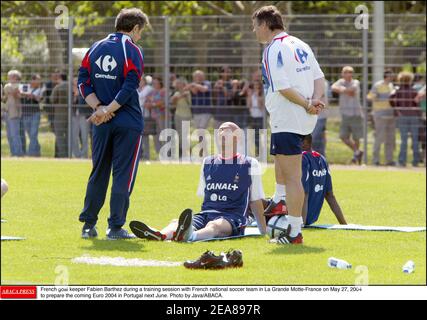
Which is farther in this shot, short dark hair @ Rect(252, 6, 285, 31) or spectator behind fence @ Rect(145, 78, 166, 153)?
spectator behind fence @ Rect(145, 78, 166, 153)

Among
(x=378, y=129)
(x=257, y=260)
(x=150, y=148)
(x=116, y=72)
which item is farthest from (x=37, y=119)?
(x=257, y=260)

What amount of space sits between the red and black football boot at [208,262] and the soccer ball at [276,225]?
2.13 m

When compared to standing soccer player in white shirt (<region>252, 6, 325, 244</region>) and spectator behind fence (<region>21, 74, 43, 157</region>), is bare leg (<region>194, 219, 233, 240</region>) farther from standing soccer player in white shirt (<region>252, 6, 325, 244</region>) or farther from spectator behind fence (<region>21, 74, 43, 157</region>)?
spectator behind fence (<region>21, 74, 43, 157</region>)

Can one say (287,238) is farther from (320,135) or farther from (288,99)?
(320,135)

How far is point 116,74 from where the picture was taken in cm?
1132

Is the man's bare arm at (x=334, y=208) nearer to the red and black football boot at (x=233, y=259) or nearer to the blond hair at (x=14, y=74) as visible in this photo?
the red and black football boot at (x=233, y=259)

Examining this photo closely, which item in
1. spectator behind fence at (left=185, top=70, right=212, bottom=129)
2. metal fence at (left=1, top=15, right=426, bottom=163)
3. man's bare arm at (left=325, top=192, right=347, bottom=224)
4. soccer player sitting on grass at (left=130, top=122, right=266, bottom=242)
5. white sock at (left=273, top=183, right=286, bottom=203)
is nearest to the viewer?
soccer player sitting on grass at (left=130, top=122, right=266, bottom=242)

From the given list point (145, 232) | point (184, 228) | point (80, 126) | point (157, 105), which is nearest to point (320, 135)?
point (157, 105)

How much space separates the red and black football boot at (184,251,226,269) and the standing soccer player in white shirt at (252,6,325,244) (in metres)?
1.84

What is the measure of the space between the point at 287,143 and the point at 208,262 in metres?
2.15

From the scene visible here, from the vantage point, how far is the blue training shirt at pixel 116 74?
11258 millimetres

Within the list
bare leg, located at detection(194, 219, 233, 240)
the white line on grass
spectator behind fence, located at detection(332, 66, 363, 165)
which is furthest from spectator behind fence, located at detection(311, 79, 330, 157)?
the white line on grass

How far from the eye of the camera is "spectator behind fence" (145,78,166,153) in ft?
87.2
